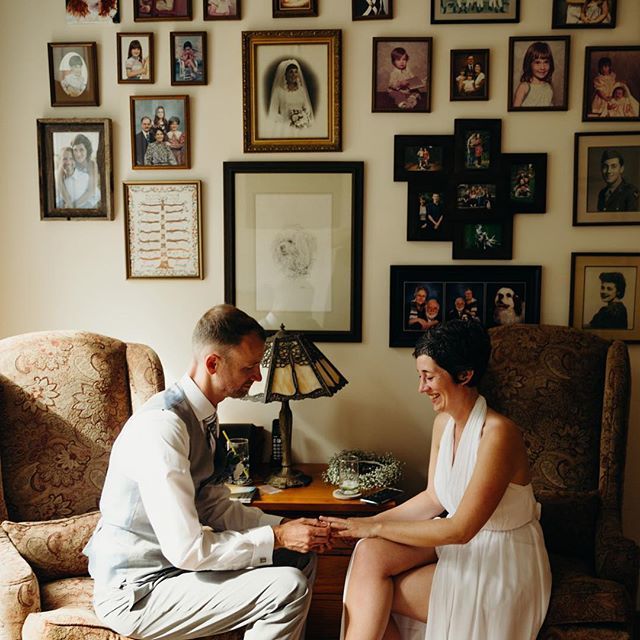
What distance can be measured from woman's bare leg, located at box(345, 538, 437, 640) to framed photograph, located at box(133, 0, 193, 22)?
2.26 meters

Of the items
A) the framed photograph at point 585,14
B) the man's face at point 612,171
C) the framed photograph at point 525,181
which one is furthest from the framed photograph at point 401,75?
the man's face at point 612,171

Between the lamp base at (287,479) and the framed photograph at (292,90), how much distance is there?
1365 millimetres

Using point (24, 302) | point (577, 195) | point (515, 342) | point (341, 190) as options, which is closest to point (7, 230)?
point (24, 302)

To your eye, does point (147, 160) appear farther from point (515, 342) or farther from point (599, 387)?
point (599, 387)

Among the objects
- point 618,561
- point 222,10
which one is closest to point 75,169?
point 222,10

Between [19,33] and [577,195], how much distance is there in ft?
8.27

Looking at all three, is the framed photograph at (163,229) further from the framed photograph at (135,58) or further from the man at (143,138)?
the framed photograph at (135,58)

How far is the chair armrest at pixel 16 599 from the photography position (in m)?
1.91

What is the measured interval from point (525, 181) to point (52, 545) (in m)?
2.29

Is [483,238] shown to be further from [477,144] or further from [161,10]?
[161,10]

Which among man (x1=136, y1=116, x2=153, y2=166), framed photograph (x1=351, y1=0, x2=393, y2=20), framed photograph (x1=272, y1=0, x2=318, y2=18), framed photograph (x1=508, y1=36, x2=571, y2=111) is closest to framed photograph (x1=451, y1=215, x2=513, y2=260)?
framed photograph (x1=508, y1=36, x2=571, y2=111)

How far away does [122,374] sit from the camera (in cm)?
255

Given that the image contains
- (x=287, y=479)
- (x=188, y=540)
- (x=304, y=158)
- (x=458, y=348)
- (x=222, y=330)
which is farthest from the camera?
(x=304, y=158)

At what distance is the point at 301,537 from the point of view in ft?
6.15
